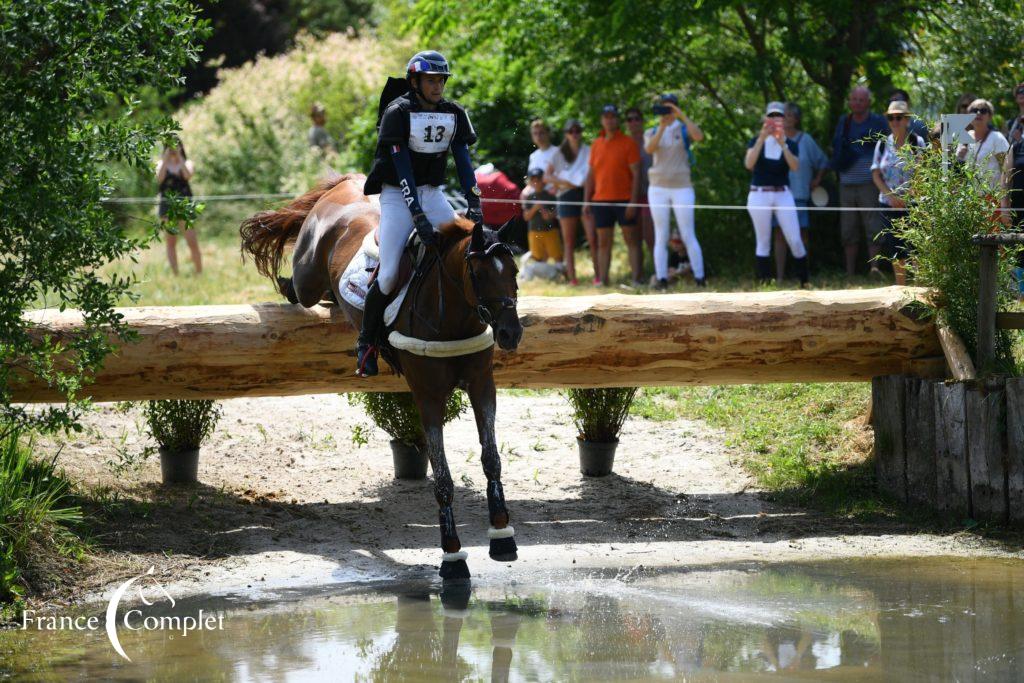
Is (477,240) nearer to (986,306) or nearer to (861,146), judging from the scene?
(986,306)

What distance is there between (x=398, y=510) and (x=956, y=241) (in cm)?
418

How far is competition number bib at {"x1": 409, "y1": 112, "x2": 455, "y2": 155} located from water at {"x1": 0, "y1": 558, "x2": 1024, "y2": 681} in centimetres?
256

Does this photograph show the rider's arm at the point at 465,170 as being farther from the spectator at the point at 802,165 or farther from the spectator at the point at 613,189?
the spectator at the point at 613,189

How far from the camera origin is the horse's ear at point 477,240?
6676 mm

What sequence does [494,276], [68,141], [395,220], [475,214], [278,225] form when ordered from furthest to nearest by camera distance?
[278,225] → [395,220] → [68,141] → [475,214] → [494,276]

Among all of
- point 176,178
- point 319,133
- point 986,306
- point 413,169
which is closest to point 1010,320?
point 986,306

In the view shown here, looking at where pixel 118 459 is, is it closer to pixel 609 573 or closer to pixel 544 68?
pixel 609 573

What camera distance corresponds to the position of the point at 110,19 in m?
7.16

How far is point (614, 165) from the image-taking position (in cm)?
1523

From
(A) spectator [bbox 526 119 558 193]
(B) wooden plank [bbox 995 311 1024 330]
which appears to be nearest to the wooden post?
(B) wooden plank [bbox 995 311 1024 330]

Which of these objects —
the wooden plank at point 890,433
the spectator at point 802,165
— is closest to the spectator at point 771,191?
the spectator at point 802,165

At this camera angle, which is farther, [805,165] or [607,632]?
[805,165]

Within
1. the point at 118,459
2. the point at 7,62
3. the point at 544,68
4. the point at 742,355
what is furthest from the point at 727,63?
the point at 7,62

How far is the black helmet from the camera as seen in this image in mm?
7125
